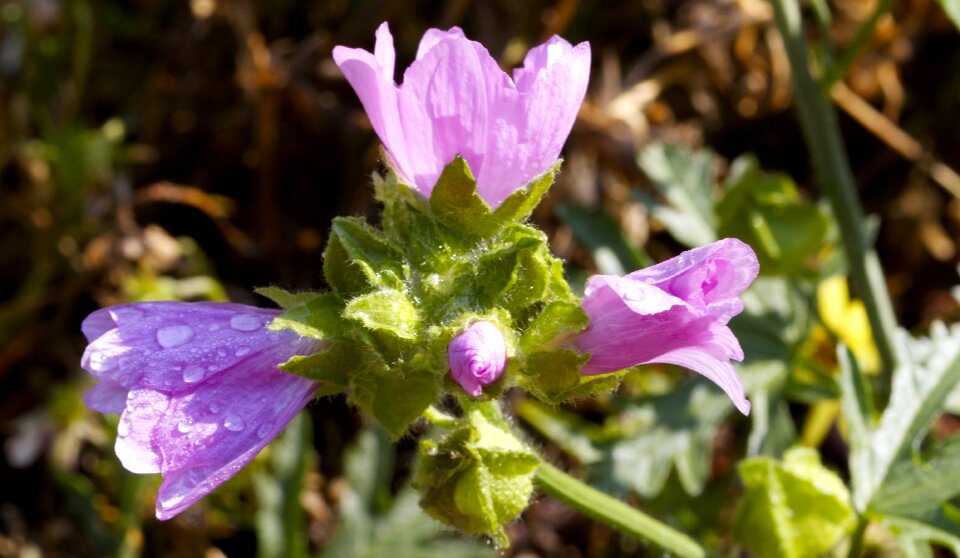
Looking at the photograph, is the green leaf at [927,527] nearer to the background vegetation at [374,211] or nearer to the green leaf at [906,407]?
the green leaf at [906,407]

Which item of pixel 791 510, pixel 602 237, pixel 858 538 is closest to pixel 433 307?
pixel 791 510

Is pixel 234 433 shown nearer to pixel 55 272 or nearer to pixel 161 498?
pixel 161 498

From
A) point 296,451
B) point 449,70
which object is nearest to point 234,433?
point 449,70

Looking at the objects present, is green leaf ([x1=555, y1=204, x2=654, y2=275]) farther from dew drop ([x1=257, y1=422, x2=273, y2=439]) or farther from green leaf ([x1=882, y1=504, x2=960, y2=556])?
dew drop ([x1=257, y1=422, x2=273, y2=439])

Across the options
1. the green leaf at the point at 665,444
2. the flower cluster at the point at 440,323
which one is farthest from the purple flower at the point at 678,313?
the green leaf at the point at 665,444

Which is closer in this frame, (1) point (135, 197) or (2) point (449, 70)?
(2) point (449, 70)

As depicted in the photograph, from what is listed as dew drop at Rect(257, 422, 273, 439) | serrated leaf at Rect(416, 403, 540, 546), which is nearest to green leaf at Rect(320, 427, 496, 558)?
serrated leaf at Rect(416, 403, 540, 546)
